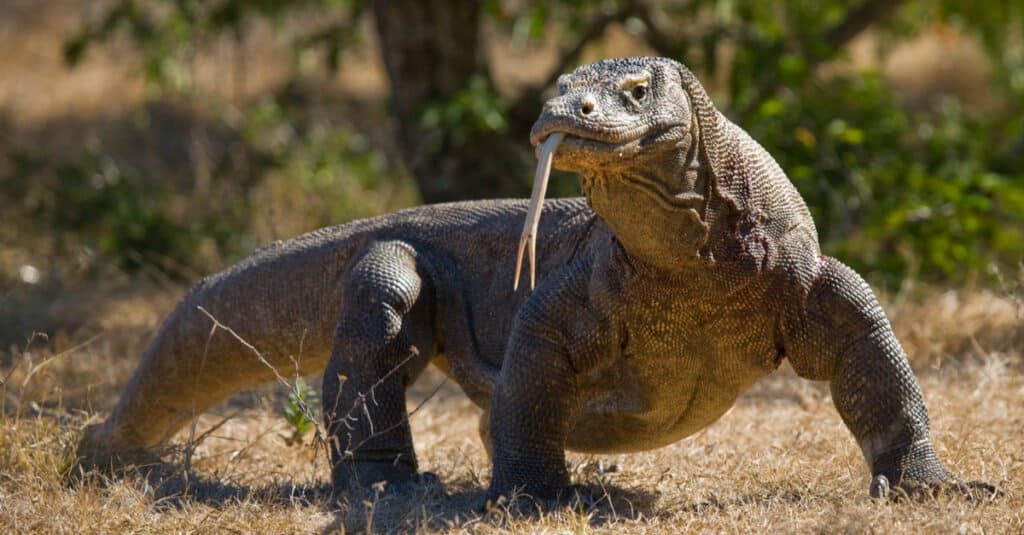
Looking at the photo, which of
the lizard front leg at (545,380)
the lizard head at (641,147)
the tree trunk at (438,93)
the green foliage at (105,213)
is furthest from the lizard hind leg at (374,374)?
the green foliage at (105,213)

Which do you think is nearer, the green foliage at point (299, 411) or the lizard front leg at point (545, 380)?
the lizard front leg at point (545, 380)

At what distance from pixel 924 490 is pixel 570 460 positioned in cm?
155

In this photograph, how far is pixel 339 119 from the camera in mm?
14648

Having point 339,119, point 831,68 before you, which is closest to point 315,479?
point 831,68

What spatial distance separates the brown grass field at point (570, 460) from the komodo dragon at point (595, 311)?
0.18 metres

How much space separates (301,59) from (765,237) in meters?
6.35

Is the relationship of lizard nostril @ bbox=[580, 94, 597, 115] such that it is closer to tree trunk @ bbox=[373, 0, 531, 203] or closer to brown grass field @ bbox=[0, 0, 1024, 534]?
brown grass field @ bbox=[0, 0, 1024, 534]

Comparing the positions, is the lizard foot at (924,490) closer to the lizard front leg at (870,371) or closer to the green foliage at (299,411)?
the lizard front leg at (870,371)

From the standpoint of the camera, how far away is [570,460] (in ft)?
16.3

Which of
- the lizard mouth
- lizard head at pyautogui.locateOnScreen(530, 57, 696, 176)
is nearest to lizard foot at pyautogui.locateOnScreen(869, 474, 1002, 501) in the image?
lizard head at pyautogui.locateOnScreen(530, 57, 696, 176)

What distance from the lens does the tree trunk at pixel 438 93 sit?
28.5ft

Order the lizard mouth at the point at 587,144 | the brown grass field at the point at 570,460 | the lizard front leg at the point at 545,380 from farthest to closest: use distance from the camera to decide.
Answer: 1. the lizard front leg at the point at 545,380
2. the brown grass field at the point at 570,460
3. the lizard mouth at the point at 587,144

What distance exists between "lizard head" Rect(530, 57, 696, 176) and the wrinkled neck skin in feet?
0.07

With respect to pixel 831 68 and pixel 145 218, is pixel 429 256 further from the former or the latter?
pixel 831 68
